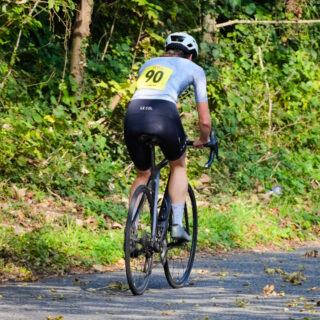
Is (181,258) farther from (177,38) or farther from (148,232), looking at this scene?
(177,38)

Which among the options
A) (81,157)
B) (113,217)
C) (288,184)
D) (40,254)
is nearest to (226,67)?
(288,184)

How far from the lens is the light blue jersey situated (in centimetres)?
655

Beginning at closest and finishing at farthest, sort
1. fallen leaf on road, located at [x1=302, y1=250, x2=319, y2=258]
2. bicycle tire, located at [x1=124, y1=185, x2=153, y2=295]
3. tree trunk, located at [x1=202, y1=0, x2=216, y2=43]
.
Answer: bicycle tire, located at [x1=124, y1=185, x2=153, y2=295]
fallen leaf on road, located at [x1=302, y1=250, x2=319, y2=258]
tree trunk, located at [x1=202, y1=0, x2=216, y2=43]

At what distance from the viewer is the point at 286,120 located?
1540 centimetres

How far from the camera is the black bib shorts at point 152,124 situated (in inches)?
255

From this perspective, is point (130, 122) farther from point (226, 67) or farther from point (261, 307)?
point (226, 67)

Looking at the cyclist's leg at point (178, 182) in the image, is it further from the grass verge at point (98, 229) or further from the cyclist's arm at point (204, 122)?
the grass verge at point (98, 229)

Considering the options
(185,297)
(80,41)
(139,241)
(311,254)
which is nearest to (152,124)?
(139,241)

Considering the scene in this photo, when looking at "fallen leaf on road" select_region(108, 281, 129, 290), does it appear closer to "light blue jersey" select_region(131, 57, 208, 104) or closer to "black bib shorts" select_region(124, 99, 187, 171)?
"black bib shorts" select_region(124, 99, 187, 171)

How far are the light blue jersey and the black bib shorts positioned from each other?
70mm

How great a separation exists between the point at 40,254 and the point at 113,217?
210 centimetres

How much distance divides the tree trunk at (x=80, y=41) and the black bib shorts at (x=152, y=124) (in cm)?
540

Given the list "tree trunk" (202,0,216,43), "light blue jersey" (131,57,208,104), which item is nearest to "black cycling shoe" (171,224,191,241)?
"light blue jersey" (131,57,208,104)

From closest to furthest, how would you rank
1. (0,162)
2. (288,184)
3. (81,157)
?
1. (0,162)
2. (81,157)
3. (288,184)
